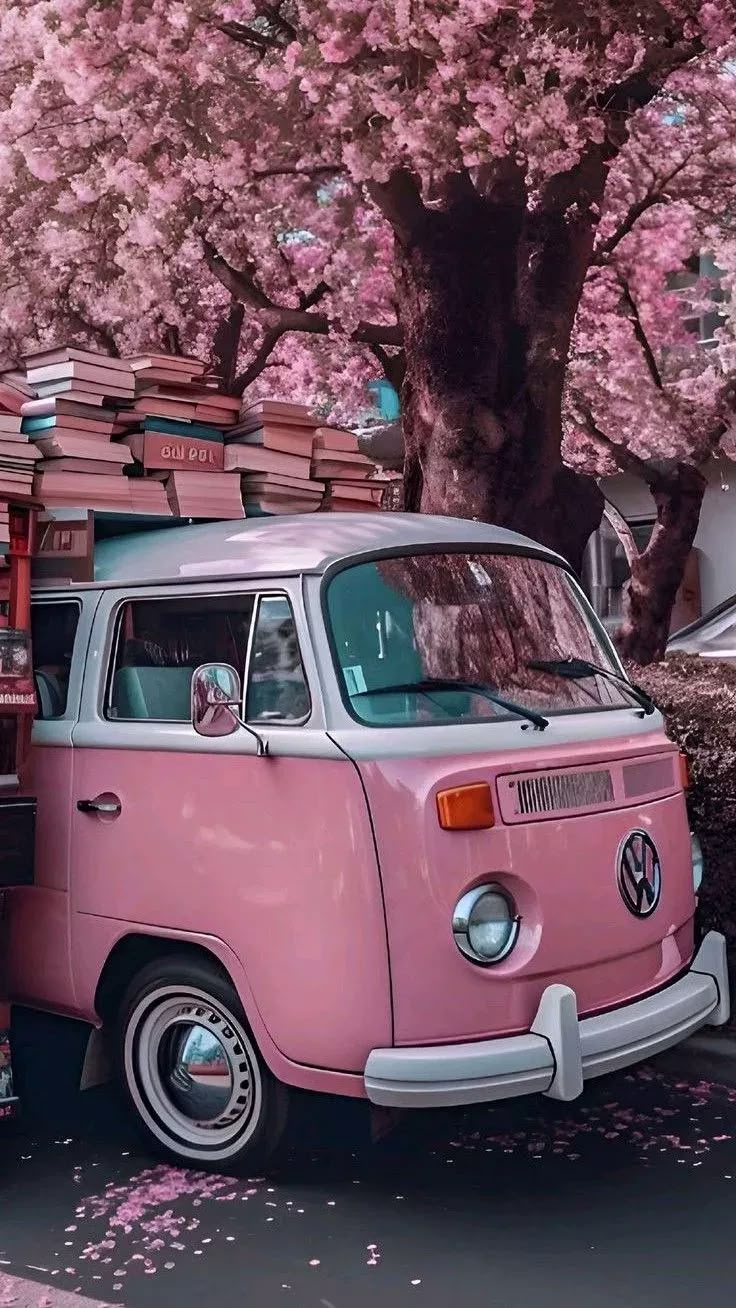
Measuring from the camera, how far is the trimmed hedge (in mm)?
6484

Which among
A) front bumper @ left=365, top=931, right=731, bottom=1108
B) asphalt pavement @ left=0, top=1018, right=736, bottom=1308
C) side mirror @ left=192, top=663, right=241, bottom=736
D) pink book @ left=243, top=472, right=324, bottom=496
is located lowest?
asphalt pavement @ left=0, top=1018, right=736, bottom=1308

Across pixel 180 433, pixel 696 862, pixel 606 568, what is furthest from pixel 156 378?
pixel 606 568

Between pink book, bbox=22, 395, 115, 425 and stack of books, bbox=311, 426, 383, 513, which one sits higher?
pink book, bbox=22, 395, 115, 425

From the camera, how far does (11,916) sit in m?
5.48

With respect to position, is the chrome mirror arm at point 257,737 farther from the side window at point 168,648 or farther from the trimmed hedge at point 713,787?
the trimmed hedge at point 713,787

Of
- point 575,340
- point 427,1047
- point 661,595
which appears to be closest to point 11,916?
point 427,1047

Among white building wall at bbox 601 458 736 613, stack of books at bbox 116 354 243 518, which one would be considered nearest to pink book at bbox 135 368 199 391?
stack of books at bbox 116 354 243 518

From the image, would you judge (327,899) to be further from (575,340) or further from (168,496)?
(575,340)

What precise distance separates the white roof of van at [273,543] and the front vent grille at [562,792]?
0.99 m

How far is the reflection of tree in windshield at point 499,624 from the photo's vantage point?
4.98 metres

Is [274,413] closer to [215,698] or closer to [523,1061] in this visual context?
[215,698]

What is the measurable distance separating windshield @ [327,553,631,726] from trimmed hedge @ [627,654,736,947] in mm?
1346

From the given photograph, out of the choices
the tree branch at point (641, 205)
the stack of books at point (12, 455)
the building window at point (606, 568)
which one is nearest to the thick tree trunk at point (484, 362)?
the stack of books at point (12, 455)

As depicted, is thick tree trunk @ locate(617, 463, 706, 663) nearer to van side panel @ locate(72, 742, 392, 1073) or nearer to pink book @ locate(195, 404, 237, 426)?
pink book @ locate(195, 404, 237, 426)
